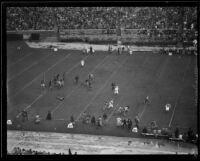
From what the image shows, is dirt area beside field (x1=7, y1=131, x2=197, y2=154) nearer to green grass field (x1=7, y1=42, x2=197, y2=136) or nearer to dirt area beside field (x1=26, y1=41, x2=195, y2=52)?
green grass field (x1=7, y1=42, x2=197, y2=136)

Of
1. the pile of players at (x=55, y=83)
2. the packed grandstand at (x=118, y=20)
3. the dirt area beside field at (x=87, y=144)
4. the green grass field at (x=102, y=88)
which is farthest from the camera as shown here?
the pile of players at (x=55, y=83)

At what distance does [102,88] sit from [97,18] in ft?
7.87

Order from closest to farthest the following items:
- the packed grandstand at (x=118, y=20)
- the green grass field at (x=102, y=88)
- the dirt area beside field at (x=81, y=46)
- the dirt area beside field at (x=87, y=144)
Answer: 1. the dirt area beside field at (x=87, y=144)
2. the packed grandstand at (x=118, y=20)
3. the green grass field at (x=102, y=88)
4. the dirt area beside field at (x=81, y=46)

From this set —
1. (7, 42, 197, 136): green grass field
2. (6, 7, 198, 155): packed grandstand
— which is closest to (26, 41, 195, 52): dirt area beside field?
(7, 42, 197, 136): green grass field

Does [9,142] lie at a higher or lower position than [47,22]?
lower

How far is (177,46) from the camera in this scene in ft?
69.8

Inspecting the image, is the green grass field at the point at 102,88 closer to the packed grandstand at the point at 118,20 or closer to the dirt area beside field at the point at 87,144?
the dirt area beside field at the point at 87,144

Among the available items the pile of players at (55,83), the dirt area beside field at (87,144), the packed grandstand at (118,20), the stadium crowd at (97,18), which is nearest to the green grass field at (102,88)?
the pile of players at (55,83)

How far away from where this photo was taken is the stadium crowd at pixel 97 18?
Result: 18562mm

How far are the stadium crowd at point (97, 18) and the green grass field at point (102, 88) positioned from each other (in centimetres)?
107
